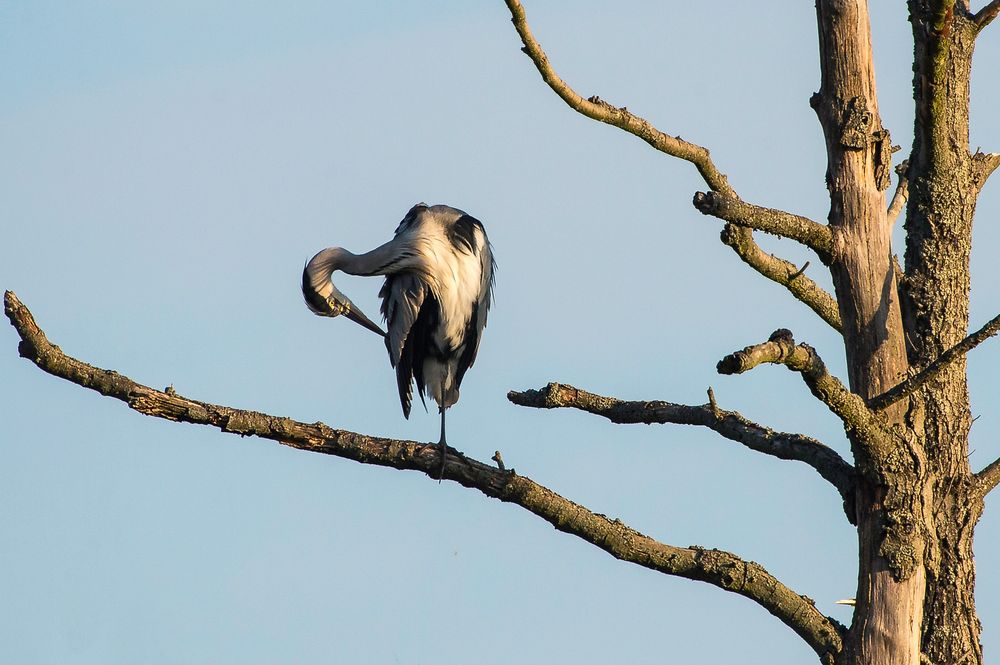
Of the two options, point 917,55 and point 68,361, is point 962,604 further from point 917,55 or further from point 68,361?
point 68,361

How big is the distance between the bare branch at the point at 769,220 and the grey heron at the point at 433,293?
379 cm

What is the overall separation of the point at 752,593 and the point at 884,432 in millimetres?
856

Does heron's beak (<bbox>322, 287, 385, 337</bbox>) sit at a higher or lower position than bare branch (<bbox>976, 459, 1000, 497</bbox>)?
higher

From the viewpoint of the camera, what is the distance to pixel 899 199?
5273 mm

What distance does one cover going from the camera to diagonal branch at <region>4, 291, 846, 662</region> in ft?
15.7

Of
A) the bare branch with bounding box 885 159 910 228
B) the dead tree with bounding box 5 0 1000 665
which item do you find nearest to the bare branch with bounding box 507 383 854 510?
the dead tree with bounding box 5 0 1000 665

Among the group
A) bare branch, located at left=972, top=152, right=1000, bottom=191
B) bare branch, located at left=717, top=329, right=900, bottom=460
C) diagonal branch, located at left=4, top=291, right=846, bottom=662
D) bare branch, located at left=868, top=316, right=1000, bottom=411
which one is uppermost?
bare branch, located at left=972, top=152, right=1000, bottom=191

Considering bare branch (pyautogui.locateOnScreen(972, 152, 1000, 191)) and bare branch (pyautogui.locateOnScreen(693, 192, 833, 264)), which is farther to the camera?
bare branch (pyautogui.locateOnScreen(972, 152, 1000, 191))

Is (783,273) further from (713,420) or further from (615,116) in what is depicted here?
(615,116)

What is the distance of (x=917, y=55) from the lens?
5098mm

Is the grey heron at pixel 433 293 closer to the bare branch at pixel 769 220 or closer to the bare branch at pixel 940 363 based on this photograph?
the bare branch at pixel 769 220

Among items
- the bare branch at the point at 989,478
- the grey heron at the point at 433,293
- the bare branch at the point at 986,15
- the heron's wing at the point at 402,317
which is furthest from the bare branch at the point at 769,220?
the heron's wing at the point at 402,317

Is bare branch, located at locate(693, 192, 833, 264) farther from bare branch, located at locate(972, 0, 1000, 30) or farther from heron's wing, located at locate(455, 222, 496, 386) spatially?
heron's wing, located at locate(455, 222, 496, 386)

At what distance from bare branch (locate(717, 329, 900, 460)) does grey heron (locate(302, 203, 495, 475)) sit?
4020 mm
